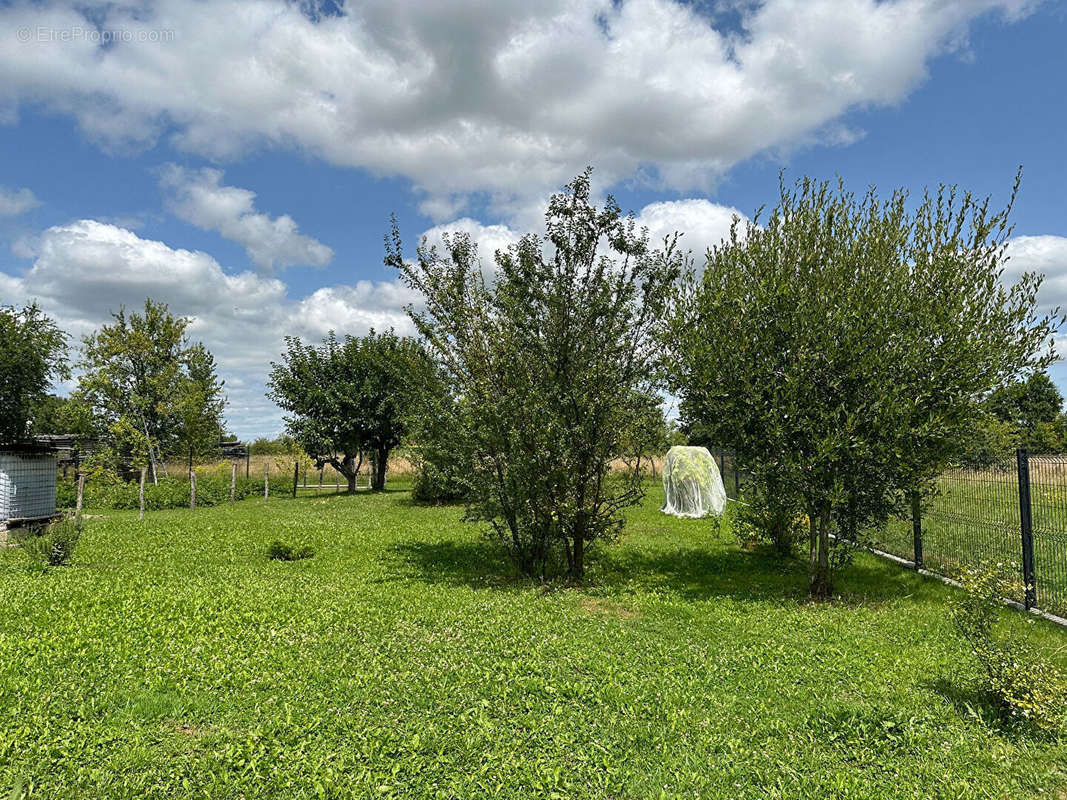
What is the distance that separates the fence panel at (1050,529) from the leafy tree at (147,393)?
29383mm

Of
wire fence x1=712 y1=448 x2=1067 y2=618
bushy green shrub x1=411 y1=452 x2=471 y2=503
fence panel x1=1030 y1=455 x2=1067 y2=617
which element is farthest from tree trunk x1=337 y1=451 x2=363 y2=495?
fence panel x1=1030 y1=455 x2=1067 y2=617

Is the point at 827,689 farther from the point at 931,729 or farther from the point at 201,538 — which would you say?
the point at 201,538

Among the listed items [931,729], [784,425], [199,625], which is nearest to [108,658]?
[199,625]

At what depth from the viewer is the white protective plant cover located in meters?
22.9

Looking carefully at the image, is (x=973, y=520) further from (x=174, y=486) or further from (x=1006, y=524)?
(x=174, y=486)

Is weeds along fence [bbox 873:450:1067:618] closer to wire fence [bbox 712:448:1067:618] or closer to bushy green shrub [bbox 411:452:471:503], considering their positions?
wire fence [bbox 712:448:1067:618]

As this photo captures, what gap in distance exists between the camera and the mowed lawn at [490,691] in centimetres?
496

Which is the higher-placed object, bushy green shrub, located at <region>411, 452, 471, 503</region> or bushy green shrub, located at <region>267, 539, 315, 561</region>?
bushy green shrub, located at <region>411, 452, 471, 503</region>

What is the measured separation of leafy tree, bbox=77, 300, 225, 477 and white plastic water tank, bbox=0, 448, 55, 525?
799cm

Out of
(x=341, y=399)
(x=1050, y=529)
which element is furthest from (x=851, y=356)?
(x=341, y=399)

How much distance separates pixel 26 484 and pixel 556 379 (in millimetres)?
15386

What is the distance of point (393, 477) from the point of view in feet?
161

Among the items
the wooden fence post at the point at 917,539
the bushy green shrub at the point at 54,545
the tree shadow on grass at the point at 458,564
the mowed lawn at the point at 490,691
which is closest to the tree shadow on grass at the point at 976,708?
the mowed lawn at the point at 490,691

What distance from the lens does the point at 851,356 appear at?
996 cm
